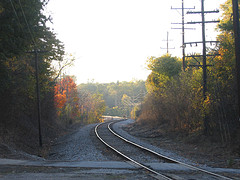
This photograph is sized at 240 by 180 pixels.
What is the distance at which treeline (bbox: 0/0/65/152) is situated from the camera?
50.6 ft

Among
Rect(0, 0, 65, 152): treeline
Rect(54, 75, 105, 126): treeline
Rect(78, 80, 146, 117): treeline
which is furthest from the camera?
Rect(78, 80, 146, 117): treeline

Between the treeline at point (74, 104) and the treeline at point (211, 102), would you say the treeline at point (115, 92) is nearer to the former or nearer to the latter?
the treeline at point (74, 104)

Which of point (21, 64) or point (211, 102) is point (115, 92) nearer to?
point (21, 64)

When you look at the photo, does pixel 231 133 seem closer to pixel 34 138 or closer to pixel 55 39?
pixel 34 138

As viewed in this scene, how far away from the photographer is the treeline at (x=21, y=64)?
607 inches

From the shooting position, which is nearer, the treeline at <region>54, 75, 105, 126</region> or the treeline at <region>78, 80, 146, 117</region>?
the treeline at <region>54, 75, 105, 126</region>

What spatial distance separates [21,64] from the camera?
21.1 m

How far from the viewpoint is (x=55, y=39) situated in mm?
25672

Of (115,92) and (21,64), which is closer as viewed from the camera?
(21,64)

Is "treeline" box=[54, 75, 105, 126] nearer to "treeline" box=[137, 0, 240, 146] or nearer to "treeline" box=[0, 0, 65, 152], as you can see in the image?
"treeline" box=[0, 0, 65, 152]

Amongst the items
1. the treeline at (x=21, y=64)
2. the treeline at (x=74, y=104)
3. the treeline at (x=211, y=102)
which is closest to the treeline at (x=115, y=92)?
the treeline at (x=74, y=104)

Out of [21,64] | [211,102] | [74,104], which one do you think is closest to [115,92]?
[74,104]

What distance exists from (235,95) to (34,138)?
15.8 metres

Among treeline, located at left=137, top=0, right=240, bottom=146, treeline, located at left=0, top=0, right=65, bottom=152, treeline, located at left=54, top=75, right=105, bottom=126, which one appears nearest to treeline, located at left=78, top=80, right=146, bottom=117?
treeline, located at left=54, top=75, right=105, bottom=126
